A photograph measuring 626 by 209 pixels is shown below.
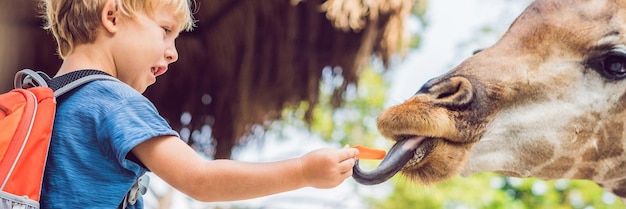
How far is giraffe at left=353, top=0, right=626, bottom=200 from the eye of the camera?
96 centimetres

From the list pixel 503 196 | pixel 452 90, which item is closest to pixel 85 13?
pixel 452 90

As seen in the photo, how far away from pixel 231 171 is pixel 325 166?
0.08 m

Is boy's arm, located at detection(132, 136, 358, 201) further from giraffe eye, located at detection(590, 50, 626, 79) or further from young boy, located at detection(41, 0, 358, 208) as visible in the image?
giraffe eye, located at detection(590, 50, 626, 79)

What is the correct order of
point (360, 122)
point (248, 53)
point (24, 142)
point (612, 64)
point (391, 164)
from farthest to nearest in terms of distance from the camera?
point (360, 122), point (248, 53), point (612, 64), point (391, 164), point (24, 142)

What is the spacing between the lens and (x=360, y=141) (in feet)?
13.4

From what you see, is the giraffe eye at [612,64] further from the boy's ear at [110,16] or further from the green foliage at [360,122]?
the green foliage at [360,122]

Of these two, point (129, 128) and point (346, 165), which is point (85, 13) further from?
point (346, 165)

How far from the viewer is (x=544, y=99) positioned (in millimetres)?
1012

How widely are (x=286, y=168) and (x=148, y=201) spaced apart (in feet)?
9.07

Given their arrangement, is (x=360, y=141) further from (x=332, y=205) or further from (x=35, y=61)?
(x=35, y=61)

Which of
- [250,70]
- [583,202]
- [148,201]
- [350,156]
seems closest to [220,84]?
[250,70]

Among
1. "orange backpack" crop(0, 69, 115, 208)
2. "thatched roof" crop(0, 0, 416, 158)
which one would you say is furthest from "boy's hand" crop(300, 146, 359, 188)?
"thatched roof" crop(0, 0, 416, 158)

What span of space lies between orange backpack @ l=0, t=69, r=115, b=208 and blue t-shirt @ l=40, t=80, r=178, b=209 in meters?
0.03

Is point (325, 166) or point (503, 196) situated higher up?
point (325, 166)
